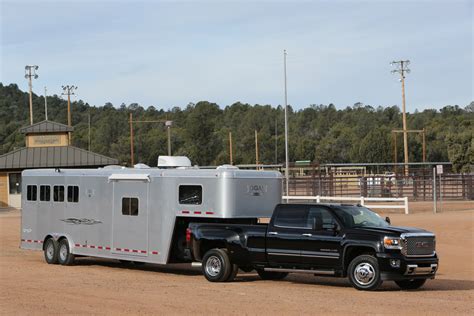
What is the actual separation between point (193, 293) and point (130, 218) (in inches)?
214

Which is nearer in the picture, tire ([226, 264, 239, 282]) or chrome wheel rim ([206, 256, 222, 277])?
tire ([226, 264, 239, 282])

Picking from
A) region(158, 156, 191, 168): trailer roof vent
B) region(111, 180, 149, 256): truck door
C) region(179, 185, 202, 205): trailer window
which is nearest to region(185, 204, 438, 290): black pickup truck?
region(179, 185, 202, 205): trailer window

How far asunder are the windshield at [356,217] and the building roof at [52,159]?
41896mm

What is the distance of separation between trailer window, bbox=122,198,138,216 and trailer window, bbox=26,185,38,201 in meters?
4.28

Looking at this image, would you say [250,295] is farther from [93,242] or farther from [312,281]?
[93,242]

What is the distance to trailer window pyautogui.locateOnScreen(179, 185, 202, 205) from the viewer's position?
2036 centimetres

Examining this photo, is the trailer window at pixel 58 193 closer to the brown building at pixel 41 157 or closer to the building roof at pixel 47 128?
→ the brown building at pixel 41 157

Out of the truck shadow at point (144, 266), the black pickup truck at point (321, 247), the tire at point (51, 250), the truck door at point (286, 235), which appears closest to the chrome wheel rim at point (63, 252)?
the tire at point (51, 250)

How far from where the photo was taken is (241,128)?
164 m

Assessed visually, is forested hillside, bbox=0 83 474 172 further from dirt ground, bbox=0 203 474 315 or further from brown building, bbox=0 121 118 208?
dirt ground, bbox=0 203 474 315

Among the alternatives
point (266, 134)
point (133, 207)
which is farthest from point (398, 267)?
point (266, 134)

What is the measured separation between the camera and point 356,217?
18281 millimetres

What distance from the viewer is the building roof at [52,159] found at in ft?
196

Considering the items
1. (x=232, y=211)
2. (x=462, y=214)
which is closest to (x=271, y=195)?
(x=232, y=211)
